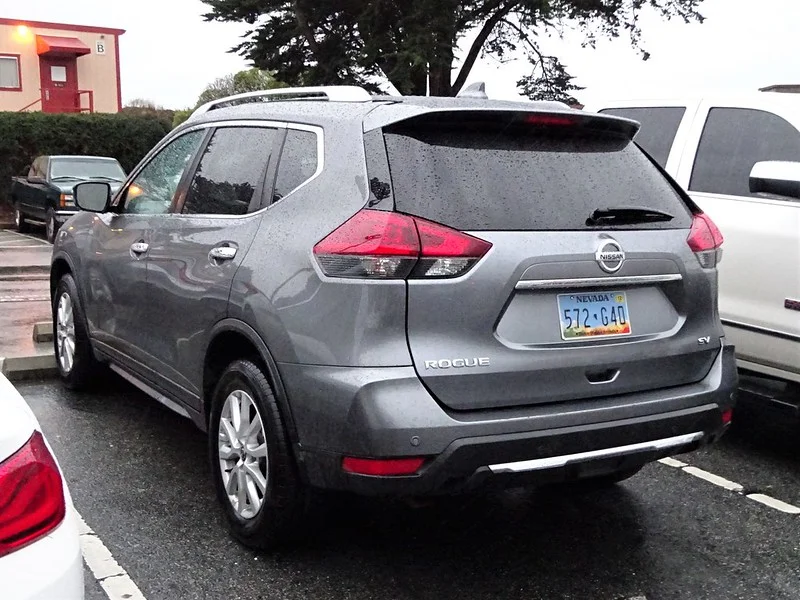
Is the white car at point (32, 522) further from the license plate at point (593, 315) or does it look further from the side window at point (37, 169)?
the side window at point (37, 169)

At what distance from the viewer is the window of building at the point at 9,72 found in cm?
3488

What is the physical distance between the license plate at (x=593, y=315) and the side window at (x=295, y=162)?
3.56 feet

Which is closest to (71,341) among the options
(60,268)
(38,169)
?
(60,268)

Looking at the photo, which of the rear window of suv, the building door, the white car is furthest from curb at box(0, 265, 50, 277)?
the building door

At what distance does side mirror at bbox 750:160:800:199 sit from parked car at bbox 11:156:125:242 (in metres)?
14.0

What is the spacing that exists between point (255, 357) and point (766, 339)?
284cm

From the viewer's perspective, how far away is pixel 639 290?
3209mm

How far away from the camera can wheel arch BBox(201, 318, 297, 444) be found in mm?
3160

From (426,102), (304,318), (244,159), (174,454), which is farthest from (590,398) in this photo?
(174,454)

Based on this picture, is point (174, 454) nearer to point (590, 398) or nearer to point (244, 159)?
point (244, 159)

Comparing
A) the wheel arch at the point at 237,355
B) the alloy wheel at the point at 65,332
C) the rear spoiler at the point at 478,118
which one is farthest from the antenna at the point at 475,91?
the alloy wheel at the point at 65,332

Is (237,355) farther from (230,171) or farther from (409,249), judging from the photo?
(409,249)

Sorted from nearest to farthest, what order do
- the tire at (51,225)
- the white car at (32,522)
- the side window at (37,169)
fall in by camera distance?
1. the white car at (32,522)
2. the tire at (51,225)
3. the side window at (37,169)

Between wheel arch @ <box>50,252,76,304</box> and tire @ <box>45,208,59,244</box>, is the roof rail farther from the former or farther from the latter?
tire @ <box>45,208,59,244</box>
